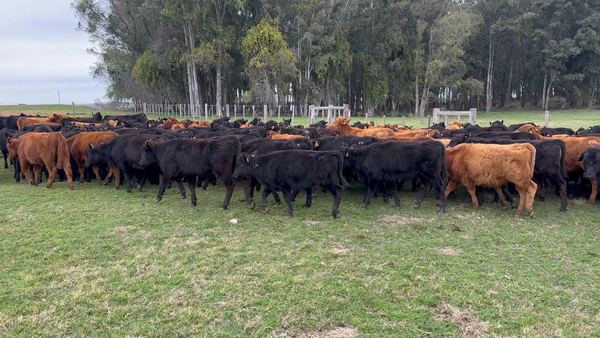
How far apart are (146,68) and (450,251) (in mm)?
39667

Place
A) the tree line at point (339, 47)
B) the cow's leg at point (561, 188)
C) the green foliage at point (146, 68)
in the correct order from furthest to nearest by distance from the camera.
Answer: the green foliage at point (146, 68)
the tree line at point (339, 47)
the cow's leg at point (561, 188)

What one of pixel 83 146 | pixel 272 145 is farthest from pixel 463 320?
pixel 83 146

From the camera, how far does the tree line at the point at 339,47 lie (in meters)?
36.4

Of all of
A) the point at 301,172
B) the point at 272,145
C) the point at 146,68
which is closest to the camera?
the point at 301,172

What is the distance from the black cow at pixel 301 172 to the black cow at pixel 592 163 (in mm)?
4676

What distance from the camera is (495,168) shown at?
7297mm

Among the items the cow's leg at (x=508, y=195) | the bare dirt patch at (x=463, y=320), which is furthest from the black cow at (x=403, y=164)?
the bare dirt patch at (x=463, y=320)

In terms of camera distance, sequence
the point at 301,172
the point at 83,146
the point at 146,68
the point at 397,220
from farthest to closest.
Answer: the point at 146,68 < the point at 83,146 < the point at 301,172 < the point at 397,220

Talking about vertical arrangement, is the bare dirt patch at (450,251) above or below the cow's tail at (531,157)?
below

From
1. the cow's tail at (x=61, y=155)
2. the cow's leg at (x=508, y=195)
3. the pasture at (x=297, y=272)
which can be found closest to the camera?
the pasture at (x=297, y=272)

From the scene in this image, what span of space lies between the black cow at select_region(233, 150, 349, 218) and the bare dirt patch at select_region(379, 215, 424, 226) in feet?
2.79

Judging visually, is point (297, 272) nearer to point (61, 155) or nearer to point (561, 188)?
point (561, 188)

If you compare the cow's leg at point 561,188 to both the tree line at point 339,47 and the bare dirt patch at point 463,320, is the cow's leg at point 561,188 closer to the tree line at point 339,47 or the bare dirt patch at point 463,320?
the bare dirt patch at point 463,320

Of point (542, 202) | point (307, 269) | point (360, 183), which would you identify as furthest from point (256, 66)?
point (307, 269)
